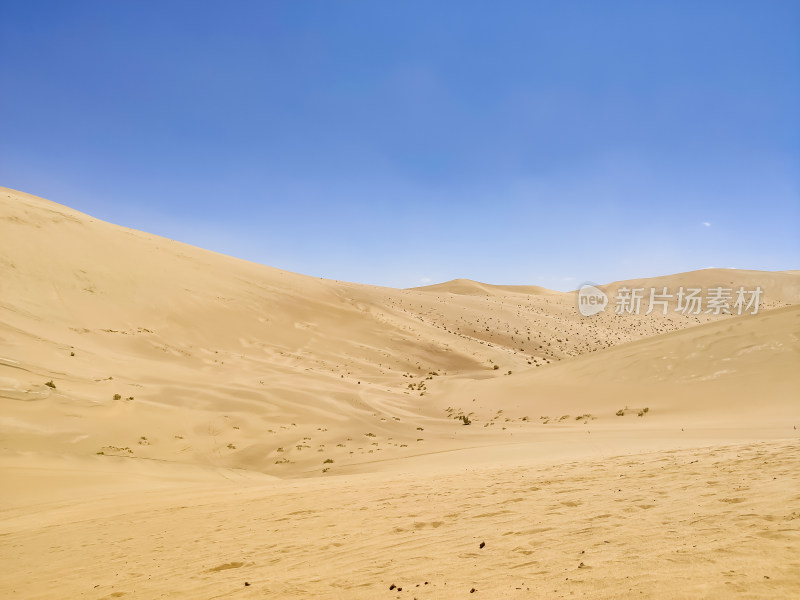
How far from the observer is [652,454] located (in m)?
7.84

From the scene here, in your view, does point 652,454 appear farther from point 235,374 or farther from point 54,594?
point 235,374

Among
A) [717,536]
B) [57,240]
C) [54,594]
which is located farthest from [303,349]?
[717,536]

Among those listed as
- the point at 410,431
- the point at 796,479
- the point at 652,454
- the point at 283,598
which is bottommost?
the point at 410,431

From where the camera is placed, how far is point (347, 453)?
480 inches

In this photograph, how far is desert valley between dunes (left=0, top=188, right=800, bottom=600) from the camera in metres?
4.21

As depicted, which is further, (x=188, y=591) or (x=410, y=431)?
(x=410, y=431)

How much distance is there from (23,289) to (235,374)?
9.10 meters

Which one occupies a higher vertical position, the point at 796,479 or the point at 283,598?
the point at 796,479

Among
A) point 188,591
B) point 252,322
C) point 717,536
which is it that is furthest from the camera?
point 252,322

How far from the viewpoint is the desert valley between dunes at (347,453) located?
4.21 m

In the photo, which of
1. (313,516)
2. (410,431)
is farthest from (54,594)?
(410,431)

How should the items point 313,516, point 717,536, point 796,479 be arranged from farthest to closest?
1. point 313,516
2. point 796,479
3. point 717,536

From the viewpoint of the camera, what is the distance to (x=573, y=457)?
8641mm

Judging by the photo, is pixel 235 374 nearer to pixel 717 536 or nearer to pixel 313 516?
pixel 313 516
